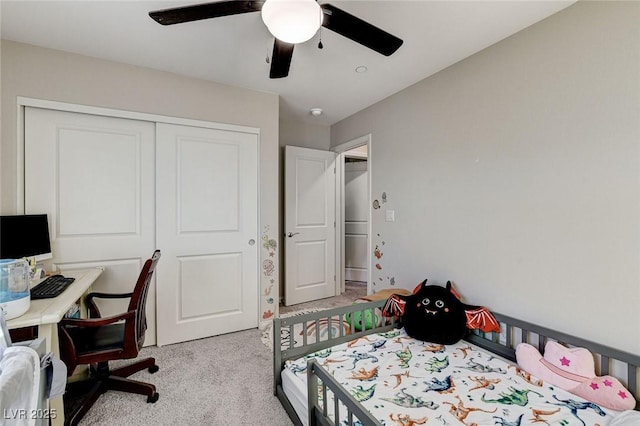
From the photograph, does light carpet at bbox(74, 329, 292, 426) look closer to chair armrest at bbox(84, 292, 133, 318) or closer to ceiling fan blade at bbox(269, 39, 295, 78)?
chair armrest at bbox(84, 292, 133, 318)

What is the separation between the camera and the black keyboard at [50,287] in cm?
149

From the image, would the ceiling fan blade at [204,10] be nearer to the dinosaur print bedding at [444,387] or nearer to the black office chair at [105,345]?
the black office chair at [105,345]

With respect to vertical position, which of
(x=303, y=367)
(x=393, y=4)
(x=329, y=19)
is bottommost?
Answer: (x=303, y=367)

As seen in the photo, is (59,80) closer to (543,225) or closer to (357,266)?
(543,225)

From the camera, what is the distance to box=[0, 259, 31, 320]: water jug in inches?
47.4

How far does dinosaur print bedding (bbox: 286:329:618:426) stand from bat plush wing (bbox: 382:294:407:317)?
24 cm

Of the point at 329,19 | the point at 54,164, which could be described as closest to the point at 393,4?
the point at 329,19

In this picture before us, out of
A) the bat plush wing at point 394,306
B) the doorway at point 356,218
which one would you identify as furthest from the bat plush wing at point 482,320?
the doorway at point 356,218

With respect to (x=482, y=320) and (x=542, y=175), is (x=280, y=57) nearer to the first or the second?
(x=542, y=175)

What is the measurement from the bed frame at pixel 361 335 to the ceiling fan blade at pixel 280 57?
156 centimetres

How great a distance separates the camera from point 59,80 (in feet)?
6.91

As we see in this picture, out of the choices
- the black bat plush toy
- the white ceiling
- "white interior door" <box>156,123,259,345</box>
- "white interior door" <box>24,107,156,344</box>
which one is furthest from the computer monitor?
the black bat plush toy

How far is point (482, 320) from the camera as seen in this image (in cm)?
192

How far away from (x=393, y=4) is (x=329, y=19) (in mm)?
559
